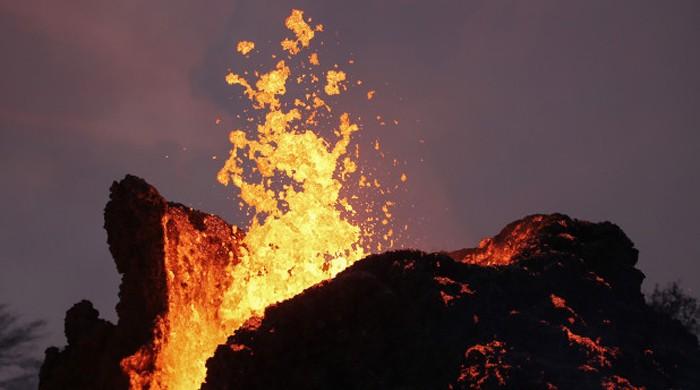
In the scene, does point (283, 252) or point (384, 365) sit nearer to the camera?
point (384, 365)

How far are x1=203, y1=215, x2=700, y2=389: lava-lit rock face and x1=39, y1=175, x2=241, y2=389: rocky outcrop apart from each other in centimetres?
210

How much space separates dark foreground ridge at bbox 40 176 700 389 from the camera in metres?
10.9

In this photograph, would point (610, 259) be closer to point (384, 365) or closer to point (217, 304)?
point (384, 365)

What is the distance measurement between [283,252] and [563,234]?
5.35 meters

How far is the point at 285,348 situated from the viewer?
36.2ft

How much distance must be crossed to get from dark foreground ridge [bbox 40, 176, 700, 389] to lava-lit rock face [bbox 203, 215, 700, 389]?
0.07 feet

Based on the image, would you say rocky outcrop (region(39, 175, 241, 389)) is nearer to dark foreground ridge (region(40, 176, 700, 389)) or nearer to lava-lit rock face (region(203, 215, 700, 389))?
dark foreground ridge (region(40, 176, 700, 389))

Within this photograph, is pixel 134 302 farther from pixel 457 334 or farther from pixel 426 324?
pixel 457 334

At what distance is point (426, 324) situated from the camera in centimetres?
1117

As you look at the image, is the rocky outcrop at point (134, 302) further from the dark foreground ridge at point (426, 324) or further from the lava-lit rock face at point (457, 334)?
the lava-lit rock face at point (457, 334)

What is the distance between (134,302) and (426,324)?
513cm

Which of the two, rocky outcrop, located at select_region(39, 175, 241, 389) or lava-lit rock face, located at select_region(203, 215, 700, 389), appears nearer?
lava-lit rock face, located at select_region(203, 215, 700, 389)

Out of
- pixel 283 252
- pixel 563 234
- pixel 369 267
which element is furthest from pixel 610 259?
pixel 283 252

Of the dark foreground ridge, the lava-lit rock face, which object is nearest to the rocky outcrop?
the dark foreground ridge
